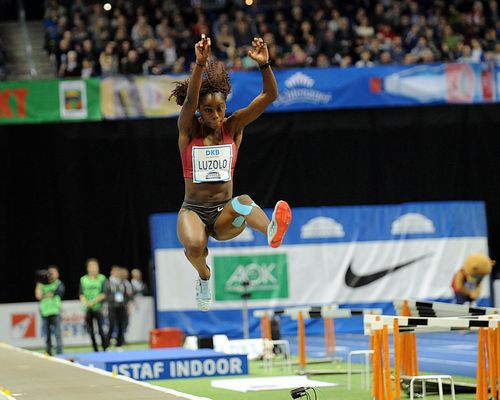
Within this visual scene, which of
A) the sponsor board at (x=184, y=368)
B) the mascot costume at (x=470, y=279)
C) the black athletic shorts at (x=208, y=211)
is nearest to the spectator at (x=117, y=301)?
the sponsor board at (x=184, y=368)

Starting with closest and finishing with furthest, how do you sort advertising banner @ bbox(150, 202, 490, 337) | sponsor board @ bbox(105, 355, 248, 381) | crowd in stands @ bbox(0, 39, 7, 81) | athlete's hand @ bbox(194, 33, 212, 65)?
athlete's hand @ bbox(194, 33, 212, 65), sponsor board @ bbox(105, 355, 248, 381), advertising banner @ bbox(150, 202, 490, 337), crowd in stands @ bbox(0, 39, 7, 81)

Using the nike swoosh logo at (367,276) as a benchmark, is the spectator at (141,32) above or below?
above

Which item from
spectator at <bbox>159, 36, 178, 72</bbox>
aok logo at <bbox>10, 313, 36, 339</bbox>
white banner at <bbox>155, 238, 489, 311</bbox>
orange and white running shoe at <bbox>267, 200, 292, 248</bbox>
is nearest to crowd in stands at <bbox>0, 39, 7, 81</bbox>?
spectator at <bbox>159, 36, 178, 72</bbox>

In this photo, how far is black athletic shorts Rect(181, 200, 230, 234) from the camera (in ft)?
30.6

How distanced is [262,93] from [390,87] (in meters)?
14.4

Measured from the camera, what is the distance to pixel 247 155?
24.5 m

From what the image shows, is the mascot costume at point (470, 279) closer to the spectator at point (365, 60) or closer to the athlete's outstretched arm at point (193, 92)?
the spectator at point (365, 60)

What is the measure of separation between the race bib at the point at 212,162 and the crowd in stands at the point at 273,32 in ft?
47.9

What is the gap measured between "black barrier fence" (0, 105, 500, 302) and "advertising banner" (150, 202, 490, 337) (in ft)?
5.00

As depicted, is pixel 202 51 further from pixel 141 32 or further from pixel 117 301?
pixel 141 32

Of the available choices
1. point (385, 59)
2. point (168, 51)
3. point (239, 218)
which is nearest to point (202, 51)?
point (239, 218)

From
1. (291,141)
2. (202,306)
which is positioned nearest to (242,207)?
(202,306)

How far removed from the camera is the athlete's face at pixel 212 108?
9.07 m

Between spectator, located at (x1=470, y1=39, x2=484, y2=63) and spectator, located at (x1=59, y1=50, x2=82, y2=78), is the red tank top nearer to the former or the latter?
spectator, located at (x1=59, y1=50, x2=82, y2=78)
